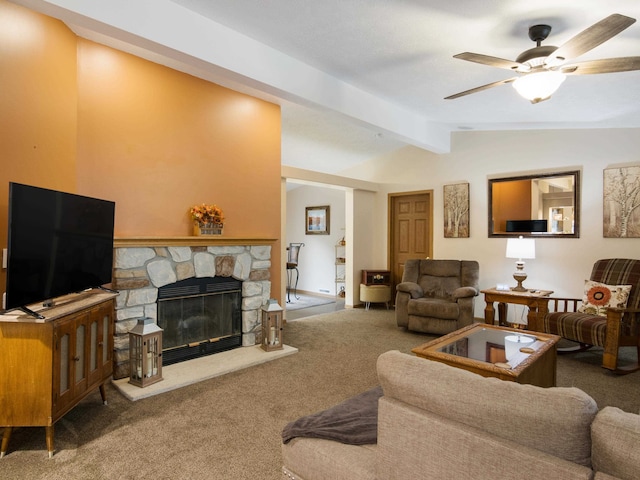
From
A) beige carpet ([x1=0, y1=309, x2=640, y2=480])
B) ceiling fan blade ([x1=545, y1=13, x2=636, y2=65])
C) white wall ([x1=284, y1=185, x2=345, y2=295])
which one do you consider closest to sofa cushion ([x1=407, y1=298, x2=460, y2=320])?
beige carpet ([x1=0, y1=309, x2=640, y2=480])

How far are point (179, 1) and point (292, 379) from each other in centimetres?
299

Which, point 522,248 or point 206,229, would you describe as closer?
point 206,229

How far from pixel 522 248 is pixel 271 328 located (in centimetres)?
321

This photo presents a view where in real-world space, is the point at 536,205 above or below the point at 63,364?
above

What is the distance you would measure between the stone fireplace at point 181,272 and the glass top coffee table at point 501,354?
208cm

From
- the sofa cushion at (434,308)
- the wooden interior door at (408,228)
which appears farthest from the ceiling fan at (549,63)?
the wooden interior door at (408,228)

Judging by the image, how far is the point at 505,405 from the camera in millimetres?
1014

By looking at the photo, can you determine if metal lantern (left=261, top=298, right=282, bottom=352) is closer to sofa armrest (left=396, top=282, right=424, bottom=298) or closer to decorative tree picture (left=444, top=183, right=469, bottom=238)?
sofa armrest (left=396, top=282, right=424, bottom=298)

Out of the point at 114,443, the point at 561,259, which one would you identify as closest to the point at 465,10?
the point at 114,443

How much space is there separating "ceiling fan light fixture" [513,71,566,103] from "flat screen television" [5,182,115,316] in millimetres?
3132

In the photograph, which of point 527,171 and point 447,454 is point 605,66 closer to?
point 447,454

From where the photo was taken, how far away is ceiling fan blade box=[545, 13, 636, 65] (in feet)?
6.12

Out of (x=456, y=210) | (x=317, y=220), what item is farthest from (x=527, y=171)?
(x=317, y=220)

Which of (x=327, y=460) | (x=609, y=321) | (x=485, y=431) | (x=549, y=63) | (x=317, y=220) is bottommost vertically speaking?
(x=327, y=460)
